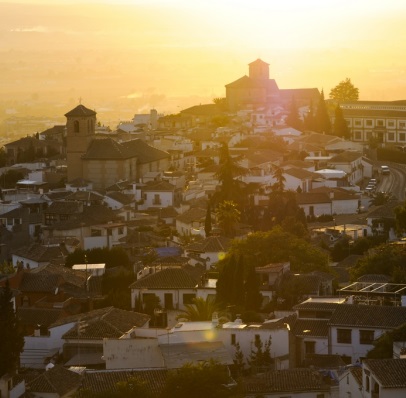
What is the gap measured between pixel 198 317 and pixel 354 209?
19.8 meters

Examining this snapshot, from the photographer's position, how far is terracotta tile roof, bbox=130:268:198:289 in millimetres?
30188

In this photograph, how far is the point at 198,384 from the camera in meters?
20.7

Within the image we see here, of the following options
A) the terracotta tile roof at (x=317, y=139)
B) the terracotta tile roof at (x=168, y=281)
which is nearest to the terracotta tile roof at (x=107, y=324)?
the terracotta tile roof at (x=168, y=281)

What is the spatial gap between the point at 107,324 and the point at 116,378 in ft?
13.8

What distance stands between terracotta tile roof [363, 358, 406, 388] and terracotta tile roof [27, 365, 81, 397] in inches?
202

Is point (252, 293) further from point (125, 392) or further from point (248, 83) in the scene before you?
point (248, 83)

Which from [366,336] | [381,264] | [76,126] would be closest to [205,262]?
[381,264]

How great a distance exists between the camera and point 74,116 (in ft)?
177

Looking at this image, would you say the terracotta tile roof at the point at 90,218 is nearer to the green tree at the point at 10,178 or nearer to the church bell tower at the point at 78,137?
the church bell tower at the point at 78,137

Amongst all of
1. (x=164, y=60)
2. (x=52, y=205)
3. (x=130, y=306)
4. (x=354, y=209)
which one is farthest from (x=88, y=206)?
(x=164, y=60)

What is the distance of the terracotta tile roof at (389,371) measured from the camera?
20.1m

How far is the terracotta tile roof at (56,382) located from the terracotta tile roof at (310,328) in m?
4.81

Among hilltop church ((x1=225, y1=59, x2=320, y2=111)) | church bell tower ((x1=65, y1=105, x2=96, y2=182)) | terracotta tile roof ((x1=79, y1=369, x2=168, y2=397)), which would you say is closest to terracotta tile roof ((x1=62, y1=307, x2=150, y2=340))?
terracotta tile roof ((x1=79, y1=369, x2=168, y2=397))

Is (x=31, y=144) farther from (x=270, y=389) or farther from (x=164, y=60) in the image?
(x=164, y=60)
